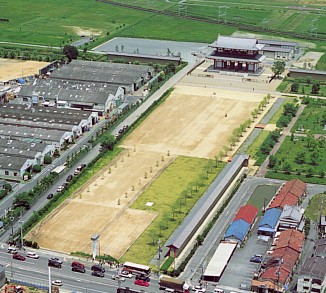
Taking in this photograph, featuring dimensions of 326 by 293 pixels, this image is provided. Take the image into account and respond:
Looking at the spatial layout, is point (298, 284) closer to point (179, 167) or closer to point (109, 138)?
point (179, 167)

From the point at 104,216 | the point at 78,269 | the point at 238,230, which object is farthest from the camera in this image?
the point at 104,216

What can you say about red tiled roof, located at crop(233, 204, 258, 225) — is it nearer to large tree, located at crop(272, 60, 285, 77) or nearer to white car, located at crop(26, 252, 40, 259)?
white car, located at crop(26, 252, 40, 259)

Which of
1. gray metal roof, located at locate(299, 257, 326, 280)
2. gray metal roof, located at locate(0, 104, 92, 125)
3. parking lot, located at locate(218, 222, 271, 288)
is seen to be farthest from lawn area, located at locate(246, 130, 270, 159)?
gray metal roof, located at locate(299, 257, 326, 280)

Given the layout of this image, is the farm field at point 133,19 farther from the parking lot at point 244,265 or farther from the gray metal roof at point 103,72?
the parking lot at point 244,265

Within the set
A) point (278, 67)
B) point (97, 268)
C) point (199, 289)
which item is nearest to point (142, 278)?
point (97, 268)

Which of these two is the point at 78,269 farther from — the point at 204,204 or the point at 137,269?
the point at 204,204

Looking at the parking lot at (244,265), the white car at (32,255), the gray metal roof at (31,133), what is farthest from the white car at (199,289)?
the gray metal roof at (31,133)

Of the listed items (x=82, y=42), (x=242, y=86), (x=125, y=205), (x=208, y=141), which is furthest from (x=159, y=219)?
(x=82, y=42)
